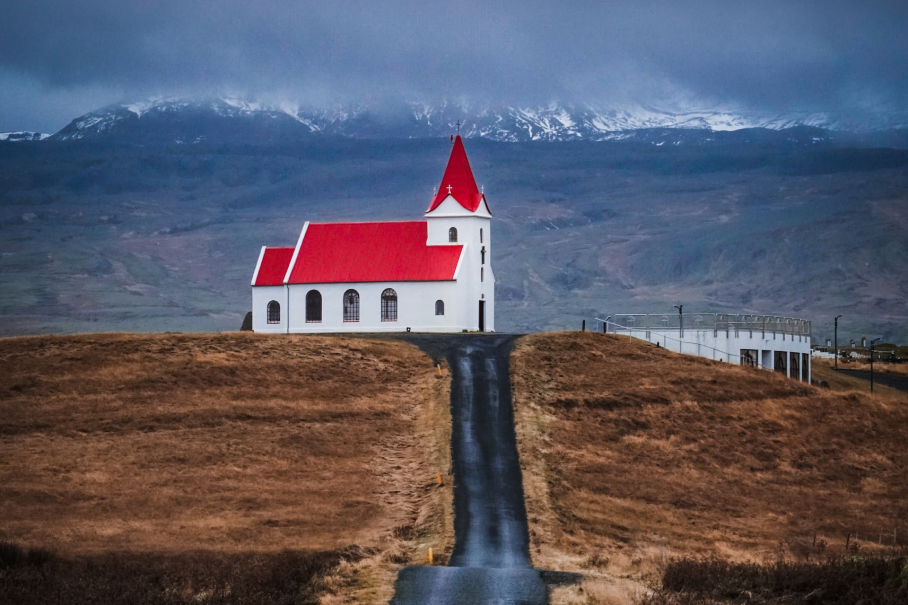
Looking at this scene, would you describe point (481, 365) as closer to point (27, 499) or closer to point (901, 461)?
point (901, 461)

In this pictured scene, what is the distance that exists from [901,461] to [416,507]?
76.0ft

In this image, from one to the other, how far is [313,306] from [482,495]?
3630 cm

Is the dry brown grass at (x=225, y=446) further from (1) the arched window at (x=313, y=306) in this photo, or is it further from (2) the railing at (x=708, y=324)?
(2) the railing at (x=708, y=324)

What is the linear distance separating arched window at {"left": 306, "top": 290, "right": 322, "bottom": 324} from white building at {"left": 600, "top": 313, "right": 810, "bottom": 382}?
17004 mm

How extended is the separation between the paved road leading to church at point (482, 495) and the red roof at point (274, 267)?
540 inches

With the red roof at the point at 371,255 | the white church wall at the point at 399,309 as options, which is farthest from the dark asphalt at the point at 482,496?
the red roof at the point at 371,255

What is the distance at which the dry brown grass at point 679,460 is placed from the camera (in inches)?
1395

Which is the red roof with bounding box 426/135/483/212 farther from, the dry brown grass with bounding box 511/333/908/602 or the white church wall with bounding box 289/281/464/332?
the dry brown grass with bounding box 511/333/908/602

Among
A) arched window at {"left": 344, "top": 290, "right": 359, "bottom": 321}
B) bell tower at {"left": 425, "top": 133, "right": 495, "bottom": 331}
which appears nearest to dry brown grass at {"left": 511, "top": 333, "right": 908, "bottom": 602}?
bell tower at {"left": 425, "top": 133, "right": 495, "bottom": 331}

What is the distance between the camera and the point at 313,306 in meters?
73.1

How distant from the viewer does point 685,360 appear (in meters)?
62.2

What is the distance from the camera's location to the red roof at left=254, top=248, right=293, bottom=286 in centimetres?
7419

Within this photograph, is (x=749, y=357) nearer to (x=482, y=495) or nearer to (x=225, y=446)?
(x=482, y=495)

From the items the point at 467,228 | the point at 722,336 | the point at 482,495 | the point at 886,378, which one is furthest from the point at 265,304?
the point at 886,378
